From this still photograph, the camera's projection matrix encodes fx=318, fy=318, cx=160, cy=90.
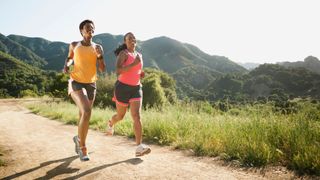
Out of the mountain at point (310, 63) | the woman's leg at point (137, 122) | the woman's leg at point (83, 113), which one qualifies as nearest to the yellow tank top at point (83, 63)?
the woman's leg at point (83, 113)

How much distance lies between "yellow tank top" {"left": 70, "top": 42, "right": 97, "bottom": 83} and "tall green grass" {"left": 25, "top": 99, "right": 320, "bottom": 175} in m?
2.34

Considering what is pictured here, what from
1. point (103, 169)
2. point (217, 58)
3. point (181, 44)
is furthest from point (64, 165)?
point (181, 44)

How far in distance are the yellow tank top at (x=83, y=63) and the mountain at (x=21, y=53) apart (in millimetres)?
154155

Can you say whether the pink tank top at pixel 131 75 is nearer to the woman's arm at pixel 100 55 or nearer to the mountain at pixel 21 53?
the woman's arm at pixel 100 55

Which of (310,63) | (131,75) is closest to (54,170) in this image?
(131,75)

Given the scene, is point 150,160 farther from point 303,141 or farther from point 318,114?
point 318,114

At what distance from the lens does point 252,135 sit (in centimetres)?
535

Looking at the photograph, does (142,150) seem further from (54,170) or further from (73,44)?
(73,44)

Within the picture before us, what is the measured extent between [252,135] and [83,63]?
306 centimetres

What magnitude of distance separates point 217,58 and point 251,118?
5844 inches

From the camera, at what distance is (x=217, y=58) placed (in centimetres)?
15138

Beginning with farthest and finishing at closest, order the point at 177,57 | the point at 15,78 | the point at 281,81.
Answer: the point at 177,57, the point at 15,78, the point at 281,81

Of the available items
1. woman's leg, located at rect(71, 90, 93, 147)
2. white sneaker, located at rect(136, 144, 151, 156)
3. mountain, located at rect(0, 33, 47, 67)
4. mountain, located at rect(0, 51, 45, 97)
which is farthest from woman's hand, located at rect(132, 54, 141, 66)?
mountain, located at rect(0, 33, 47, 67)

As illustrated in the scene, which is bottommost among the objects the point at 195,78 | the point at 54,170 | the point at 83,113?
the point at 195,78
